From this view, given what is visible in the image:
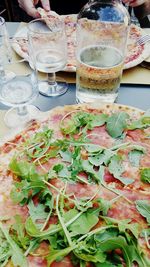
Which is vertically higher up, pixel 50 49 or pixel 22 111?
pixel 50 49

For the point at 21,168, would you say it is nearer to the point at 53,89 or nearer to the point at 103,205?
the point at 103,205

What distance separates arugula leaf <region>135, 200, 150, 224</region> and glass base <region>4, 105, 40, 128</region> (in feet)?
1.15

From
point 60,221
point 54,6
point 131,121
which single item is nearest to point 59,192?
point 60,221

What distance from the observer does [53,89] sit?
3.37 ft

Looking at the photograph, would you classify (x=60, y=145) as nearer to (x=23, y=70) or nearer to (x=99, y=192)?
(x=99, y=192)

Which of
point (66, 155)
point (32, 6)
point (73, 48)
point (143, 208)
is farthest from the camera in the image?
point (32, 6)

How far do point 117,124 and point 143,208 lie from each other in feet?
0.76

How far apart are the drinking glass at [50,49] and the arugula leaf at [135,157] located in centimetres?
31

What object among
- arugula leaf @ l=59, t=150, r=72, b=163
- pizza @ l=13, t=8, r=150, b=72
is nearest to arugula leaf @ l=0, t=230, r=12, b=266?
arugula leaf @ l=59, t=150, r=72, b=163

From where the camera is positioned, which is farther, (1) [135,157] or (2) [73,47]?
(2) [73,47]

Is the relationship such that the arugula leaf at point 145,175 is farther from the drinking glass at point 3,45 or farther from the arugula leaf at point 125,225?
the drinking glass at point 3,45

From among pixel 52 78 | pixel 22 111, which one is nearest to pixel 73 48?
pixel 52 78

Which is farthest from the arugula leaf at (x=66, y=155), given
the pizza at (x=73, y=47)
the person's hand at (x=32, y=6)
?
the person's hand at (x=32, y=6)

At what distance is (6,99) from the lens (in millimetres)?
892
